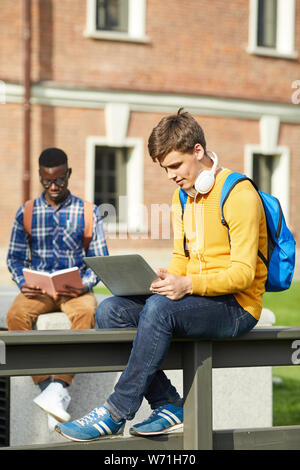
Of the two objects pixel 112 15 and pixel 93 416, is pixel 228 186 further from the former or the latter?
pixel 112 15

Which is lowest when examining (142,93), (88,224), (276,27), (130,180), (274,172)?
(88,224)

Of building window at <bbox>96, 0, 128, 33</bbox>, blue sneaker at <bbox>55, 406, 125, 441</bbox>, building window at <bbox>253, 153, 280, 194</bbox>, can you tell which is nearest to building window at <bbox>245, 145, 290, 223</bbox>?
building window at <bbox>253, 153, 280, 194</bbox>

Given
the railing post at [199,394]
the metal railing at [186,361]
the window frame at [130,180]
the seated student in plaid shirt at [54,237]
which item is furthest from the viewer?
the window frame at [130,180]

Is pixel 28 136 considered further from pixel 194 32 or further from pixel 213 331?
pixel 213 331

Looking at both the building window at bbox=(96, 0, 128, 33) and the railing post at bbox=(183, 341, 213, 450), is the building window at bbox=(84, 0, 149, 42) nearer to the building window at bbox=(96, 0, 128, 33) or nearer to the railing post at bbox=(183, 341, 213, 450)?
the building window at bbox=(96, 0, 128, 33)

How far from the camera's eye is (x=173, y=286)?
10.6 ft

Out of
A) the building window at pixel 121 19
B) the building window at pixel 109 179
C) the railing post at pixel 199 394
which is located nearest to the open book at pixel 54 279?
the railing post at pixel 199 394

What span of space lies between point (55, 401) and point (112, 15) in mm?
12761

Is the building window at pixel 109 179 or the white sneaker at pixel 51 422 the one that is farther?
Result: the building window at pixel 109 179

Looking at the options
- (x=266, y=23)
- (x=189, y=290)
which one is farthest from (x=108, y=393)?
(x=266, y=23)

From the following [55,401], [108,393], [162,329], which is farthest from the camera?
[108,393]

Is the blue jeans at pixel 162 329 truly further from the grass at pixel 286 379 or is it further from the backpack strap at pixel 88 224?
the grass at pixel 286 379

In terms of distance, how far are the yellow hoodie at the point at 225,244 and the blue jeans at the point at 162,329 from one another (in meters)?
0.06

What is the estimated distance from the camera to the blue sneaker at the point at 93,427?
10.9ft
